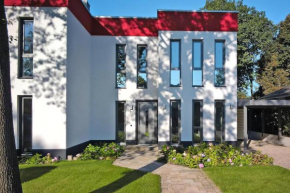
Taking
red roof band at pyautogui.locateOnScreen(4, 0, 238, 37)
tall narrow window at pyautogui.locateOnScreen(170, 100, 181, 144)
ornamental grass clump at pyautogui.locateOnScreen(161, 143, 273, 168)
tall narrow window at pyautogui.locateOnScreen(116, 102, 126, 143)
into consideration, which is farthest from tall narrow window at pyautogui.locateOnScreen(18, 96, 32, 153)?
tall narrow window at pyautogui.locateOnScreen(170, 100, 181, 144)

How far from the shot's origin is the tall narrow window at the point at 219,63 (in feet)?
32.8

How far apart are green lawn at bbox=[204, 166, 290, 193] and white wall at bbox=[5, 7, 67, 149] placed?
5289 mm

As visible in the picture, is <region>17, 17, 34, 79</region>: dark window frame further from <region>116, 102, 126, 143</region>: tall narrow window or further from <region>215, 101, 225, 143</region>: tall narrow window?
<region>215, 101, 225, 143</region>: tall narrow window

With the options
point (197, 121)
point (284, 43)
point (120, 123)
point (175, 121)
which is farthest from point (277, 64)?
point (120, 123)

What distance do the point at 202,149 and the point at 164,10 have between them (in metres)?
6.38

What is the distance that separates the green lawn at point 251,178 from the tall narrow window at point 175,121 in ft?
11.4

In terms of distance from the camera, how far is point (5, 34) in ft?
11.9

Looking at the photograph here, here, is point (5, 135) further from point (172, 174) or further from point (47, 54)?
point (47, 54)

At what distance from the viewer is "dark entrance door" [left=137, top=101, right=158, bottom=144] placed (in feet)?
33.9

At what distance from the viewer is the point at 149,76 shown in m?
10.4

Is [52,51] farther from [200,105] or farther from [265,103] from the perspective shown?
[265,103]

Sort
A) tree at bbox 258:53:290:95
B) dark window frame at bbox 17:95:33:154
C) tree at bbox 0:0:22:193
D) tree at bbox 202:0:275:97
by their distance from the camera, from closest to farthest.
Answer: tree at bbox 0:0:22:193 → dark window frame at bbox 17:95:33:154 → tree at bbox 202:0:275:97 → tree at bbox 258:53:290:95

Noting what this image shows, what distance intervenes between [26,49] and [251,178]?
8378 mm

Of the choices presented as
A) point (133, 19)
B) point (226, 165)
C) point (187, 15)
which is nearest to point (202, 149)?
point (226, 165)
